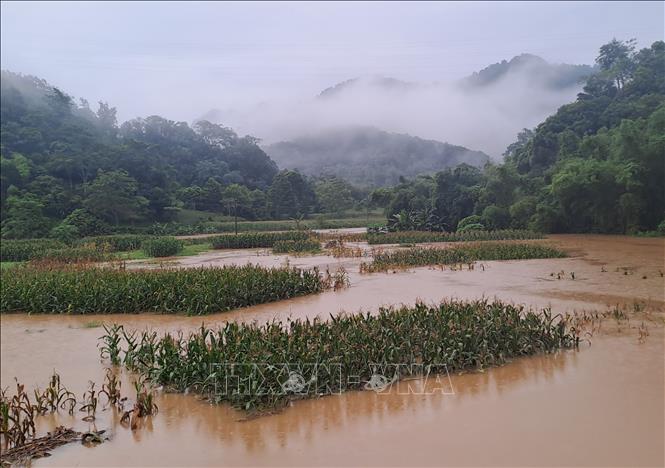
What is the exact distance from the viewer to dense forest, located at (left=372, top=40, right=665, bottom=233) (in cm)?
2478

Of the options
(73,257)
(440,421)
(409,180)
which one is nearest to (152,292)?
(440,421)

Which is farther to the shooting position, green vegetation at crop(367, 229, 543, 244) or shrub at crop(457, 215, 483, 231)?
shrub at crop(457, 215, 483, 231)

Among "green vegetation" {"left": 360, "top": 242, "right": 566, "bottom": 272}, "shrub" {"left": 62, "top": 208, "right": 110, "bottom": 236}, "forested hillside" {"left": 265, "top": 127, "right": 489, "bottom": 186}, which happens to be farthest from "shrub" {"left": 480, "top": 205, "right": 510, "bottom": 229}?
"forested hillside" {"left": 265, "top": 127, "right": 489, "bottom": 186}

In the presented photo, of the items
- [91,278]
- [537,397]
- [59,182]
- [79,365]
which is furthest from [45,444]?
[59,182]

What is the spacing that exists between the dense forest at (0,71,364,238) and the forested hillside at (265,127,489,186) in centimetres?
3531

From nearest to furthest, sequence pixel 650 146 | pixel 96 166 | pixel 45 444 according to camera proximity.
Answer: pixel 45 444 → pixel 650 146 → pixel 96 166

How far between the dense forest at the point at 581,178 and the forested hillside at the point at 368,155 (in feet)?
213

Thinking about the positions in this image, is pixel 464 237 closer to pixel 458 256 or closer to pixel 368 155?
pixel 458 256

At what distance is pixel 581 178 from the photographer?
2653 cm

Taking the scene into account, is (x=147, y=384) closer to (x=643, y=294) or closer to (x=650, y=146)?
(x=643, y=294)

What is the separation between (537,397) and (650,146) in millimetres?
22328

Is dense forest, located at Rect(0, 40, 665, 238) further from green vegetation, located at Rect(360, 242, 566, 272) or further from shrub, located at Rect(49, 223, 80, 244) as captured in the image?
green vegetation, located at Rect(360, 242, 566, 272)

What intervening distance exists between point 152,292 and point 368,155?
125248 mm

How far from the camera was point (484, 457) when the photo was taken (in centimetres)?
469
